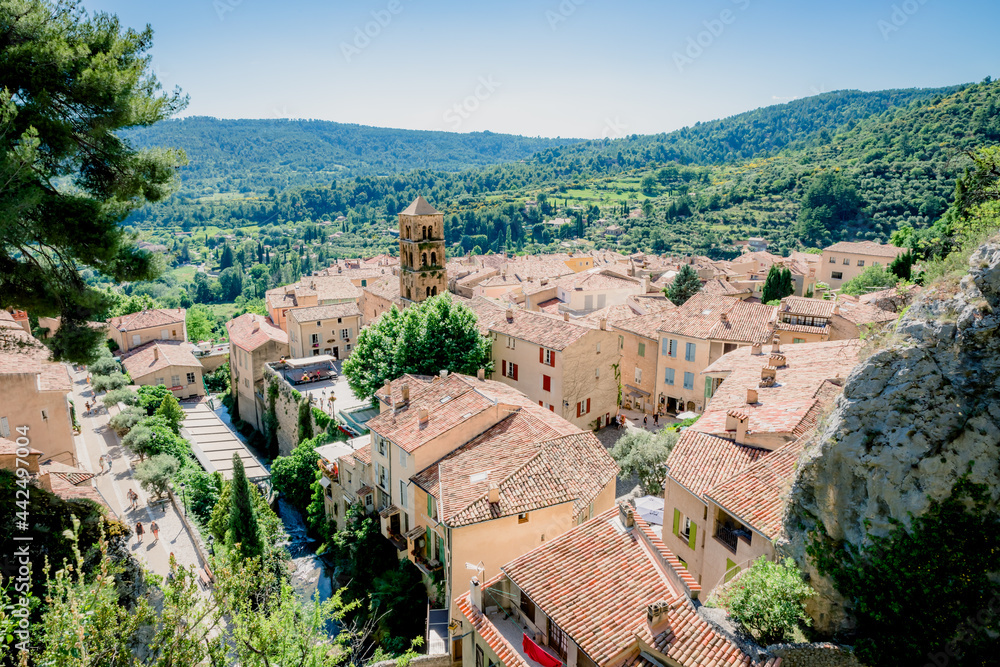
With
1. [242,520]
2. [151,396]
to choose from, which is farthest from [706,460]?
[151,396]

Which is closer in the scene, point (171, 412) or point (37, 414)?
point (37, 414)

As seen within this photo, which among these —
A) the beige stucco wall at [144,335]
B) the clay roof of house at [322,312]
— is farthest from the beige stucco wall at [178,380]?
the clay roof of house at [322,312]

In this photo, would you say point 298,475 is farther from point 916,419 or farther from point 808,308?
point 916,419

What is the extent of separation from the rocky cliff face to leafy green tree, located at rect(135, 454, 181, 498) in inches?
1315

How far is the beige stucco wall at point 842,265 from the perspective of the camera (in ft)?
228

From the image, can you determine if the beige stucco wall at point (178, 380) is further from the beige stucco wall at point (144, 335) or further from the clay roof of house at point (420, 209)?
the clay roof of house at point (420, 209)

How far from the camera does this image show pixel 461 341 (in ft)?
111

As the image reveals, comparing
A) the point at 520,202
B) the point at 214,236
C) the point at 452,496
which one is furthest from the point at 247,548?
the point at 214,236

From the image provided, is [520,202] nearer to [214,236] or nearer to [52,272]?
[214,236]

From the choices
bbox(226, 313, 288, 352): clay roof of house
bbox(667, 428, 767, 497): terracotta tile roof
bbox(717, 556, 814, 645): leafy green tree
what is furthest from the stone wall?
bbox(226, 313, 288, 352): clay roof of house

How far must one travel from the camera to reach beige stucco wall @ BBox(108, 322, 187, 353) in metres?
59.3

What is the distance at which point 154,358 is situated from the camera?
54.0 meters

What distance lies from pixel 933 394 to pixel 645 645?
6831mm

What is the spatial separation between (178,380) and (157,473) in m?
23.7
